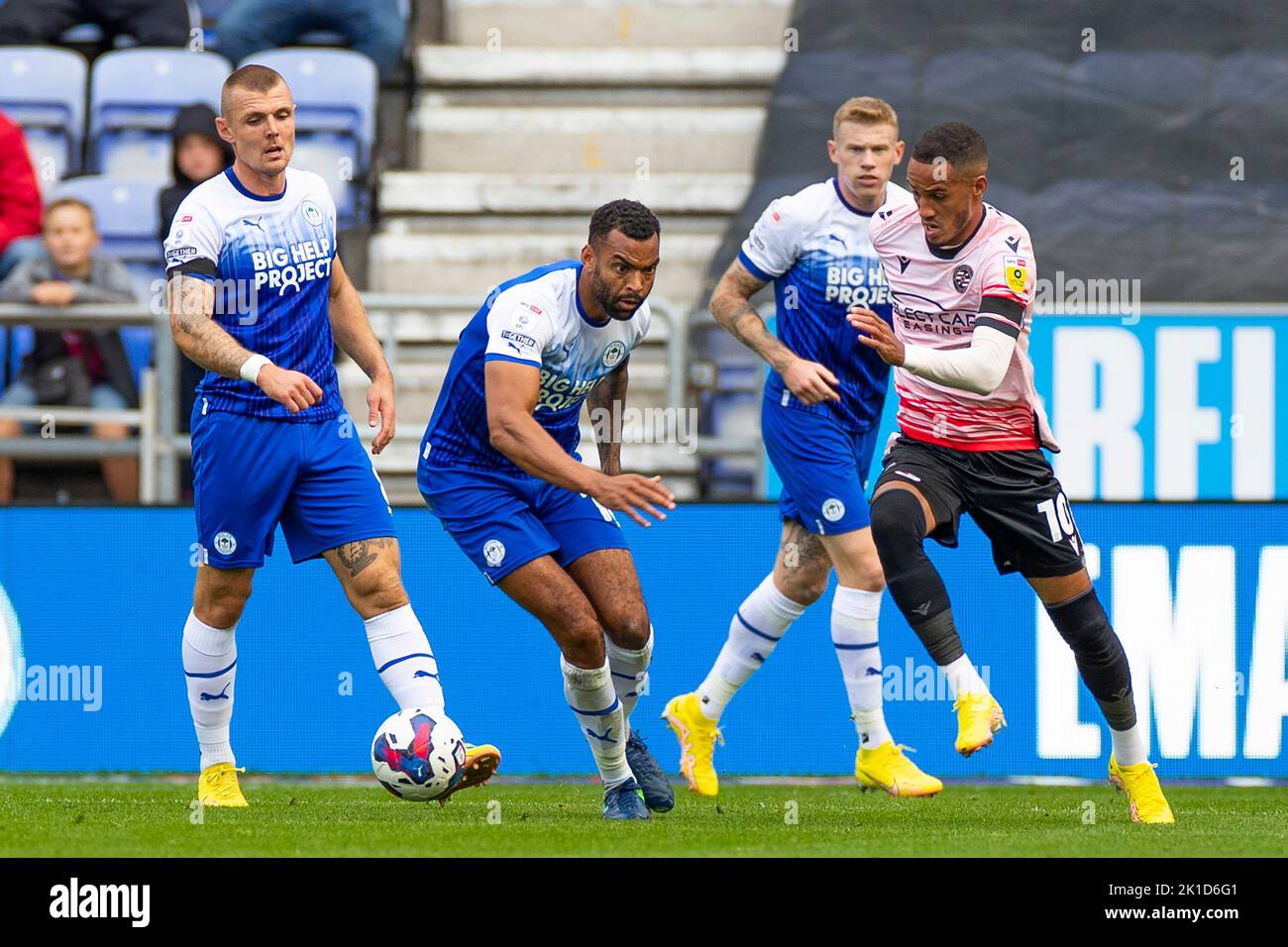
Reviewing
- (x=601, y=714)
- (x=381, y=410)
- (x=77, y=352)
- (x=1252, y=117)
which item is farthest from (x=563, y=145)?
(x=601, y=714)

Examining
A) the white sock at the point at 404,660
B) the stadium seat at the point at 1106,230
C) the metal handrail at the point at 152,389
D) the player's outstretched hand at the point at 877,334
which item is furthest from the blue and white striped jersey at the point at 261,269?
the stadium seat at the point at 1106,230

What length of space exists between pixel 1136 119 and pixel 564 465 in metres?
7.53

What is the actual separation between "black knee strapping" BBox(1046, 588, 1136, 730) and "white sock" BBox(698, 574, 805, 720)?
153 cm

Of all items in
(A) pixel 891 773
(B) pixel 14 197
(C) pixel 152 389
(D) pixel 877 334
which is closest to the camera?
(D) pixel 877 334

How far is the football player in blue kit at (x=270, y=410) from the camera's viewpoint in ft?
21.8

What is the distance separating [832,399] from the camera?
7.46 meters

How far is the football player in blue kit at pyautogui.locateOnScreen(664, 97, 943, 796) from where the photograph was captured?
7.61m

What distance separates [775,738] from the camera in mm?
8836

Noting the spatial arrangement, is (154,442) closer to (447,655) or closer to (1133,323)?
(447,655)

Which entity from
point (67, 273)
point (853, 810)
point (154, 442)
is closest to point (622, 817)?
point (853, 810)

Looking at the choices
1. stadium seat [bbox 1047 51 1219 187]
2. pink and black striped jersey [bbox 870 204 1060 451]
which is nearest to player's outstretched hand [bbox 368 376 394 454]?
pink and black striped jersey [bbox 870 204 1060 451]

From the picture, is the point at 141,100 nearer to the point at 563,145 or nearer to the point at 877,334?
the point at 563,145

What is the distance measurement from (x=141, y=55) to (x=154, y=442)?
405cm

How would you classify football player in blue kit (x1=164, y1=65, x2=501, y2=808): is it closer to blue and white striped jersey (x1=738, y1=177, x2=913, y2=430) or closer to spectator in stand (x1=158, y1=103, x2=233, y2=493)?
blue and white striped jersey (x1=738, y1=177, x2=913, y2=430)
